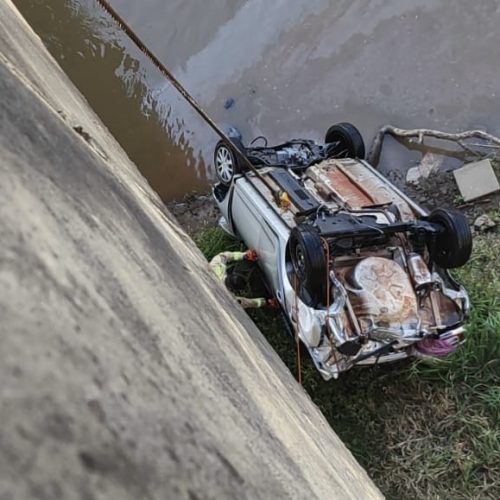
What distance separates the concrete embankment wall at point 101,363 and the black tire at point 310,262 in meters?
2.25

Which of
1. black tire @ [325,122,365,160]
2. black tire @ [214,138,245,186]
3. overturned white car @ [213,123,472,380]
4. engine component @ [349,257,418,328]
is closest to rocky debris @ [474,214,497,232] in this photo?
overturned white car @ [213,123,472,380]

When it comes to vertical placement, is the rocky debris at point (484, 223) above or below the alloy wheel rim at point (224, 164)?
below

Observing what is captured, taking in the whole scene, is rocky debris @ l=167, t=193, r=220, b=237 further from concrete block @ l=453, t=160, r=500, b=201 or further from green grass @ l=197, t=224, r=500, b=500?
concrete block @ l=453, t=160, r=500, b=201

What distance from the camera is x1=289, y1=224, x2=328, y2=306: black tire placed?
156 inches

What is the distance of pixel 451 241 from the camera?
13.6 feet

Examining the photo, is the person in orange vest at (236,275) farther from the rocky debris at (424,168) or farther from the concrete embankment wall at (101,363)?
the concrete embankment wall at (101,363)

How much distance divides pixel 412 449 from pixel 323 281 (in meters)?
1.25

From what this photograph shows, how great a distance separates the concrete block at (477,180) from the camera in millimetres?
5590

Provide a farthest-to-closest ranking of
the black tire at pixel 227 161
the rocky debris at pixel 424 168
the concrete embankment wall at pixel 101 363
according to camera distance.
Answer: the rocky debris at pixel 424 168
the black tire at pixel 227 161
the concrete embankment wall at pixel 101 363

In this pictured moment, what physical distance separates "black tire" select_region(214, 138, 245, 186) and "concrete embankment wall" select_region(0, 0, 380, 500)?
11.9 feet

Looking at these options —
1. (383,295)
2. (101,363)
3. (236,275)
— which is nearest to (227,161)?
(236,275)

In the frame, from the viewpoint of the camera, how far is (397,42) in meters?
6.75

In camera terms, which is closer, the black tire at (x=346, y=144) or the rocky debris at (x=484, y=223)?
the rocky debris at (x=484, y=223)

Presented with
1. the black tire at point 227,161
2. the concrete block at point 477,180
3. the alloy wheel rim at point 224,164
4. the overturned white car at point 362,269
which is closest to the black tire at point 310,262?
the overturned white car at point 362,269
